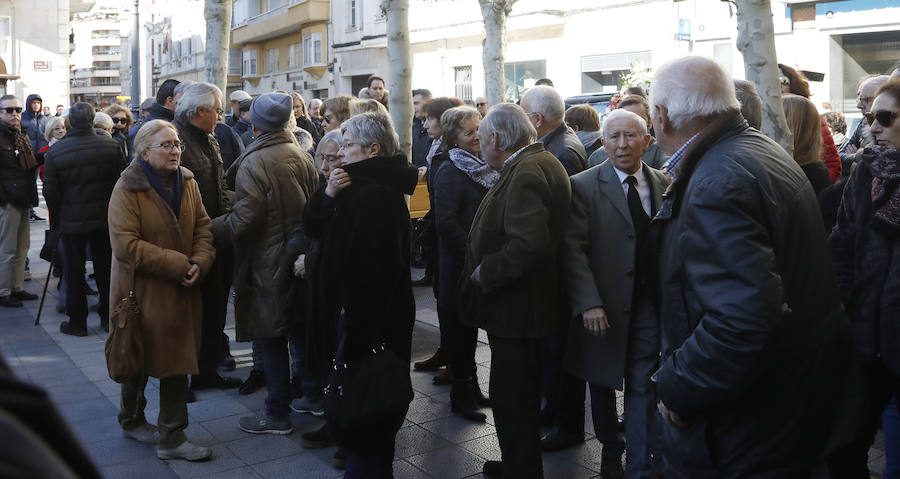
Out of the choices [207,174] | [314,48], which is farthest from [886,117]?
[314,48]

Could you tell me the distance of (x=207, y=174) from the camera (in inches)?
265

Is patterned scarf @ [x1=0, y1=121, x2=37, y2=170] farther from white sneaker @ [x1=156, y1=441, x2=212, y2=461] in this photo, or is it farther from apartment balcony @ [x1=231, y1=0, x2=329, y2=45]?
apartment balcony @ [x1=231, y1=0, x2=329, y2=45]

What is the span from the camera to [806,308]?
279cm

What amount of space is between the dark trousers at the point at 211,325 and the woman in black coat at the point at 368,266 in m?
2.09

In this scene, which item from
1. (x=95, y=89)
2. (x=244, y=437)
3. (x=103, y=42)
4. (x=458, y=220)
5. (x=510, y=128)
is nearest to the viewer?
Result: (x=510, y=128)

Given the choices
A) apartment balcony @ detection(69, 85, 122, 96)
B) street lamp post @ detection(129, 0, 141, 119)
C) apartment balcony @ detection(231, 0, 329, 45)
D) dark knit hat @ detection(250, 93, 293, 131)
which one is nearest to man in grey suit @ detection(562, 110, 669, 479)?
dark knit hat @ detection(250, 93, 293, 131)

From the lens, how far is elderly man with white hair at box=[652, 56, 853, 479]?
2.67m

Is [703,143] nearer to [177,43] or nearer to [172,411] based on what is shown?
[172,411]

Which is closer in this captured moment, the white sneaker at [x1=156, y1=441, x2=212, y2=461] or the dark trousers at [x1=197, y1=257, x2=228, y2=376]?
the white sneaker at [x1=156, y1=441, x2=212, y2=461]

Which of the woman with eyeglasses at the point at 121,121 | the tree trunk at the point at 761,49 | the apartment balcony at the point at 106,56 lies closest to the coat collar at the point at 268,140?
the tree trunk at the point at 761,49

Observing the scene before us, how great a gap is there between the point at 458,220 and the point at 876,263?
2796 millimetres

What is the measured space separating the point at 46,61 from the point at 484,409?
31803mm

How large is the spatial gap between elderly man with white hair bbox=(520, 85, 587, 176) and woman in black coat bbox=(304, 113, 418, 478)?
1.81 metres

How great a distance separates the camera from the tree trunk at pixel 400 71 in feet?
35.6
